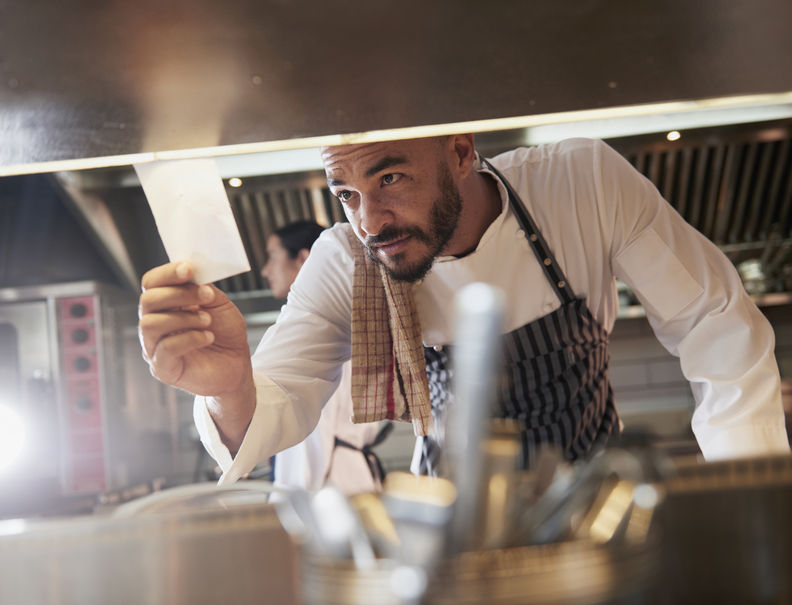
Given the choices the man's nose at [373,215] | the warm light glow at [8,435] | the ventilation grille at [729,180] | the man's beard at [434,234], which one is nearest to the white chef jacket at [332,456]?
the warm light glow at [8,435]

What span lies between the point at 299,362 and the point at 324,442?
42.1 inches

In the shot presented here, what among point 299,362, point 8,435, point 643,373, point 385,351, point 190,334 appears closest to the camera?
point 190,334

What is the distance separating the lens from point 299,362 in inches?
45.8

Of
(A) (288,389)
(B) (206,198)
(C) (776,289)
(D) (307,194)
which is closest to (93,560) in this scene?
(B) (206,198)

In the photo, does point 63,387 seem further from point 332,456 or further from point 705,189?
point 705,189

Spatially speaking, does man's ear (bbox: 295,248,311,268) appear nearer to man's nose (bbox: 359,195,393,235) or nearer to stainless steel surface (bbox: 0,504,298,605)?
man's nose (bbox: 359,195,393,235)

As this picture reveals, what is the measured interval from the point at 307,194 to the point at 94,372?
124 centimetres

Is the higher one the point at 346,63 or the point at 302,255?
the point at 302,255

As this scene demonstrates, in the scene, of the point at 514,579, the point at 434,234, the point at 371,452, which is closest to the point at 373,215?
the point at 434,234

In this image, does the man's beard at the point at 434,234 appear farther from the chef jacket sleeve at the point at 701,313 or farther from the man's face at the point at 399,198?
the chef jacket sleeve at the point at 701,313

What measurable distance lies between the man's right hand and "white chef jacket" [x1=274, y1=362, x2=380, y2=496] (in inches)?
46.7

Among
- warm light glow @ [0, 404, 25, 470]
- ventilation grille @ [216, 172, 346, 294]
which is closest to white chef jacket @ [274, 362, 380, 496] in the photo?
ventilation grille @ [216, 172, 346, 294]

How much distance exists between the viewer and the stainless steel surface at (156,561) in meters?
0.43

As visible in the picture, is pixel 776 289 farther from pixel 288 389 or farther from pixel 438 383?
pixel 288 389
